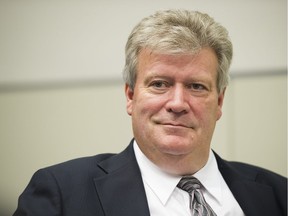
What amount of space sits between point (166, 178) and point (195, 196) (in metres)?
0.13

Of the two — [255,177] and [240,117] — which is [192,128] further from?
[240,117]

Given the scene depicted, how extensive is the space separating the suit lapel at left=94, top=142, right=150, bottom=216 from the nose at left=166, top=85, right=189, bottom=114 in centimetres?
29

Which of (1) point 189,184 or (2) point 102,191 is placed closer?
(2) point 102,191

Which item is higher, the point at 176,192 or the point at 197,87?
the point at 197,87

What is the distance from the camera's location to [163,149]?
5.15 feet

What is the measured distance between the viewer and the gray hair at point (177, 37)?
5.05 ft

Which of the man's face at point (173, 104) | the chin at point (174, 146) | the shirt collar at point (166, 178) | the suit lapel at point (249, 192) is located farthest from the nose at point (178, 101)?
the suit lapel at point (249, 192)

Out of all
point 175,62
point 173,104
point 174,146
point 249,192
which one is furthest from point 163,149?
point 249,192

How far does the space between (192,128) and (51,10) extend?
3.51 ft

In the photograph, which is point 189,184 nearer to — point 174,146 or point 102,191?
point 174,146

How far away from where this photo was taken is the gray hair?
1540 millimetres

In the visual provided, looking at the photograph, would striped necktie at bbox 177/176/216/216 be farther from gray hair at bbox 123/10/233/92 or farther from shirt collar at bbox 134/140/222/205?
gray hair at bbox 123/10/233/92

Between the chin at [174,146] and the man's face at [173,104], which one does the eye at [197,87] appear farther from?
the chin at [174,146]

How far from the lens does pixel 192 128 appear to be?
1592 millimetres
